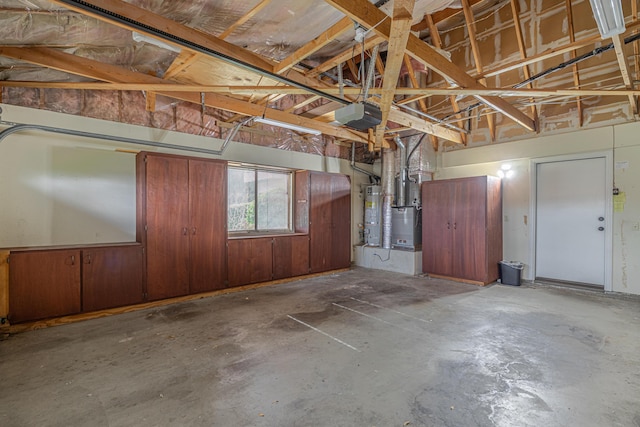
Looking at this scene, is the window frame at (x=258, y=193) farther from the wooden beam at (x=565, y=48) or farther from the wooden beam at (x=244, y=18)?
the wooden beam at (x=565, y=48)

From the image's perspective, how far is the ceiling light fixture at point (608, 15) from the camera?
81.5 inches

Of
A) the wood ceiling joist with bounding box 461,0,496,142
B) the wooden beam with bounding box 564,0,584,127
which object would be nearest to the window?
the wood ceiling joist with bounding box 461,0,496,142

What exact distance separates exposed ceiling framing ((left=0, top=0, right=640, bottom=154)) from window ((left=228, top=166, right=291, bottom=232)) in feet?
3.63

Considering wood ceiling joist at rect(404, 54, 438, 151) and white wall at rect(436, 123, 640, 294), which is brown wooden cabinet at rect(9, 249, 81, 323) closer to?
wood ceiling joist at rect(404, 54, 438, 151)

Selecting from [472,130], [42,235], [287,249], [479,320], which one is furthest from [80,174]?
[472,130]

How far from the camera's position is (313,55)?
3.69m

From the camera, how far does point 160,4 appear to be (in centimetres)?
231

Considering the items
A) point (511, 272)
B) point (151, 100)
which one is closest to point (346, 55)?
point (151, 100)

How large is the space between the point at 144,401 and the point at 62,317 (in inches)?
89.9

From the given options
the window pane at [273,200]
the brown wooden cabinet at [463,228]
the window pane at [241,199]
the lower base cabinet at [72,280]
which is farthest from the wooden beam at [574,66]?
the lower base cabinet at [72,280]

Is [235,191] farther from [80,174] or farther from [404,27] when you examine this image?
[404,27]

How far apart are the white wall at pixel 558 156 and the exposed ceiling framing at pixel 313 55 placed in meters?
0.28

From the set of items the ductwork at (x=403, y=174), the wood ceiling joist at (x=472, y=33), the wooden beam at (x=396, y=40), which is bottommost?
the ductwork at (x=403, y=174)

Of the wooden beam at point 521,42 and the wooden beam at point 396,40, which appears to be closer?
the wooden beam at point 396,40
